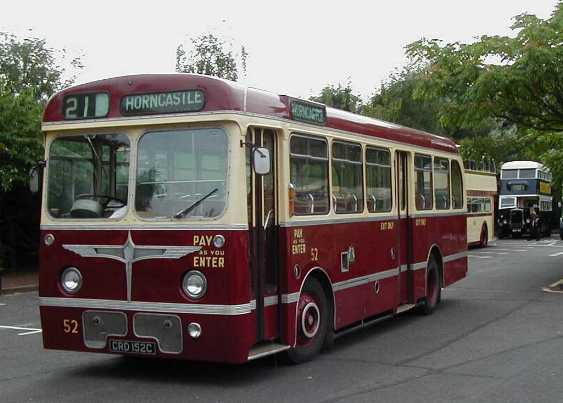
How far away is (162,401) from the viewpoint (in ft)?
22.8

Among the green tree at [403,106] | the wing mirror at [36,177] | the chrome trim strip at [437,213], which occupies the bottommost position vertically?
the chrome trim strip at [437,213]

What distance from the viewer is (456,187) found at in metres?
14.2

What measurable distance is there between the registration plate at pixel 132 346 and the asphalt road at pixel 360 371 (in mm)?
353

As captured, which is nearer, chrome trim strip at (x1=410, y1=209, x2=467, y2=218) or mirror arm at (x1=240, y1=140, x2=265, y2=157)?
mirror arm at (x1=240, y1=140, x2=265, y2=157)

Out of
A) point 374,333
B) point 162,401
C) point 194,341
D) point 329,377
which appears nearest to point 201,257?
point 194,341

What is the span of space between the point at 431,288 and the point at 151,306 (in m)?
6.65

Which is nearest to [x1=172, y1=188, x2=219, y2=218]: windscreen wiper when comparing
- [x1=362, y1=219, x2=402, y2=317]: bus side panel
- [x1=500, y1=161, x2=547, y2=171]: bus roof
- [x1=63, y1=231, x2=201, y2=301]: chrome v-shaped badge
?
[x1=63, y1=231, x2=201, y2=301]: chrome v-shaped badge

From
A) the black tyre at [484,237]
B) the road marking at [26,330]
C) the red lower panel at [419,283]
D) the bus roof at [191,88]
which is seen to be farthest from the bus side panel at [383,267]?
the black tyre at [484,237]

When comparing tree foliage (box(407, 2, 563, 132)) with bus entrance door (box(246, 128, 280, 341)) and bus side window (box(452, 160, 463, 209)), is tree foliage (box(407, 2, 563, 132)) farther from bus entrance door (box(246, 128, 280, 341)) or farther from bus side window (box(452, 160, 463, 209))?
bus entrance door (box(246, 128, 280, 341))

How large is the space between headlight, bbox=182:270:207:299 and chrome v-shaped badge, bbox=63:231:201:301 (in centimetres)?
21

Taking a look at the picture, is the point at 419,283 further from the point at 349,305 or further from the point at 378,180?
the point at 349,305

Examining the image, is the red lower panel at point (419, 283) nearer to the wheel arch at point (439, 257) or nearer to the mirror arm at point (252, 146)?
the wheel arch at point (439, 257)

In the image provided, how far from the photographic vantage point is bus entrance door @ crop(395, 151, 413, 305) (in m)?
11.5

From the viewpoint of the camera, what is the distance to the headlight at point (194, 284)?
23.8 ft
